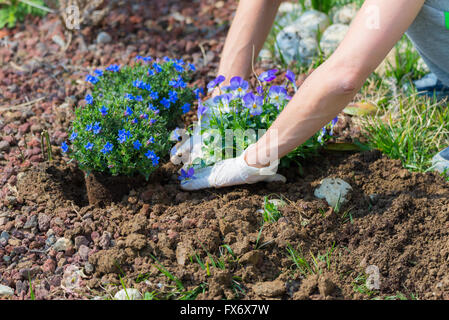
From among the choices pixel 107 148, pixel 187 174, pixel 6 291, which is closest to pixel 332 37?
pixel 187 174

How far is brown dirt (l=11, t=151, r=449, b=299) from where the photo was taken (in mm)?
2215

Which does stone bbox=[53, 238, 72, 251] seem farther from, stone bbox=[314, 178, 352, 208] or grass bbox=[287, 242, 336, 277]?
stone bbox=[314, 178, 352, 208]

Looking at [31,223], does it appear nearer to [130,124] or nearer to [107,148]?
[107,148]

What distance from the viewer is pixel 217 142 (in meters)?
2.79

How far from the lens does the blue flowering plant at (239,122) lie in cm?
275

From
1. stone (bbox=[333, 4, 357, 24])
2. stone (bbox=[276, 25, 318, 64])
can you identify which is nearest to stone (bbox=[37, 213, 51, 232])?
stone (bbox=[276, 25, 318, 64])

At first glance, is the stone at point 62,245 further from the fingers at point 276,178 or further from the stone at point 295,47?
the stone at point 295,47

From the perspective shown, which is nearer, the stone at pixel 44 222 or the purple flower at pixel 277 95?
the stone at pixel 44 222

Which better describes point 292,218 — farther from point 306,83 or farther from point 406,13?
point 406,13

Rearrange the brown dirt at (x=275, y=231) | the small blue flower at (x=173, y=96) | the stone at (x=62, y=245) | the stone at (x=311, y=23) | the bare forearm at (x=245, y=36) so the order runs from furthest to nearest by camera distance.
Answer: the stone at (x=311, y=23) < the bare forearm at (x=245, y=36) < the small blue flower at (x=173, y=96) < the stone at (x=62, y=245) < the brown dirt at (x=275, y=231)

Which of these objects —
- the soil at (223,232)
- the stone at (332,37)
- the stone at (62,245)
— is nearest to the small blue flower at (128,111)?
the soil at (223,232)

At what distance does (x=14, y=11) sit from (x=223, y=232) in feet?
10.1

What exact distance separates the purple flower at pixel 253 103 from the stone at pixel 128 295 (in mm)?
1104

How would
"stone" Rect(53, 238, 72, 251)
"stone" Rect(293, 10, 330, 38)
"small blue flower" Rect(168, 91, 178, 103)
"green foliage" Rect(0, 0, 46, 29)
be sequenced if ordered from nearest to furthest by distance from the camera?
1. "stone" Rect(53, 238, 72, 251)
2. "small blue flower" Rect(168, 91, 178, 103)
3. "stone" Rect(293, 10, 330, 38)
4. "green foliage" Rect(0, 0, 46, 29)
